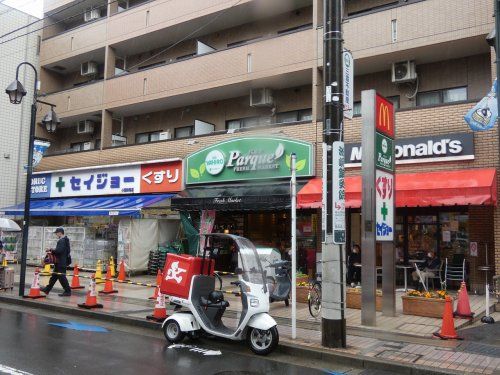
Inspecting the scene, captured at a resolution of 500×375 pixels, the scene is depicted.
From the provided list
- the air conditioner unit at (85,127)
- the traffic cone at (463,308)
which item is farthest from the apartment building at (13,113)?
the traffic cone at (463,308)

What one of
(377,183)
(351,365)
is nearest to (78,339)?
(351,365)

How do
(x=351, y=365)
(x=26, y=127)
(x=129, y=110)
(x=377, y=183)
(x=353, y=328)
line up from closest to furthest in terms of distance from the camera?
(x=351, y=365) < (x=353, y=328) < (x=377, y=183) < (x=129, y=110) < (x=26, y=127)

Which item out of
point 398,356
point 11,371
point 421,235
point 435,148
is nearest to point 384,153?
point 435,148

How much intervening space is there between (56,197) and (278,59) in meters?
13.4

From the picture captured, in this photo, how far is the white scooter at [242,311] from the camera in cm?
788

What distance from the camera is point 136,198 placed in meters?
20.3

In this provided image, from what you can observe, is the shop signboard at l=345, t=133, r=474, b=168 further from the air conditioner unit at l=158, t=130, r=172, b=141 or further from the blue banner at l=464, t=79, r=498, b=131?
the air conditioner unit at l=158, t=130, r=172, b=141

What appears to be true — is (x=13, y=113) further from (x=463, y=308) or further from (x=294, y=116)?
(x=463, y=308)

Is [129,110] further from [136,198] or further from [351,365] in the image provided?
[351,365]

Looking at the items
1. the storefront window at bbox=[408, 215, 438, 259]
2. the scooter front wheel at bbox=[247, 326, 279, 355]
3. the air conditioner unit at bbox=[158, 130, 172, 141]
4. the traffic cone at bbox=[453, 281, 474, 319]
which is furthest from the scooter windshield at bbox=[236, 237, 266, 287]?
the air conditioner unit at bbox=[158, 130, 172, 141]

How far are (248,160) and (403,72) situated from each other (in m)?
5.95

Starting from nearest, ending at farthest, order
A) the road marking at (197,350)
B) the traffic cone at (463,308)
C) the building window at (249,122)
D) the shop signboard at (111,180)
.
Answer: the road marking at (197,350) < the traffic cone at (463,308) < the building window at (249,122) < the shop signboard at (111,180)

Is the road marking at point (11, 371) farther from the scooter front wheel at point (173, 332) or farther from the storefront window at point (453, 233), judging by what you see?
the storefront window at point (453, 233)

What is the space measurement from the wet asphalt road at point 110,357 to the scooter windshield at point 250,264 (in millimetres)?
1219
